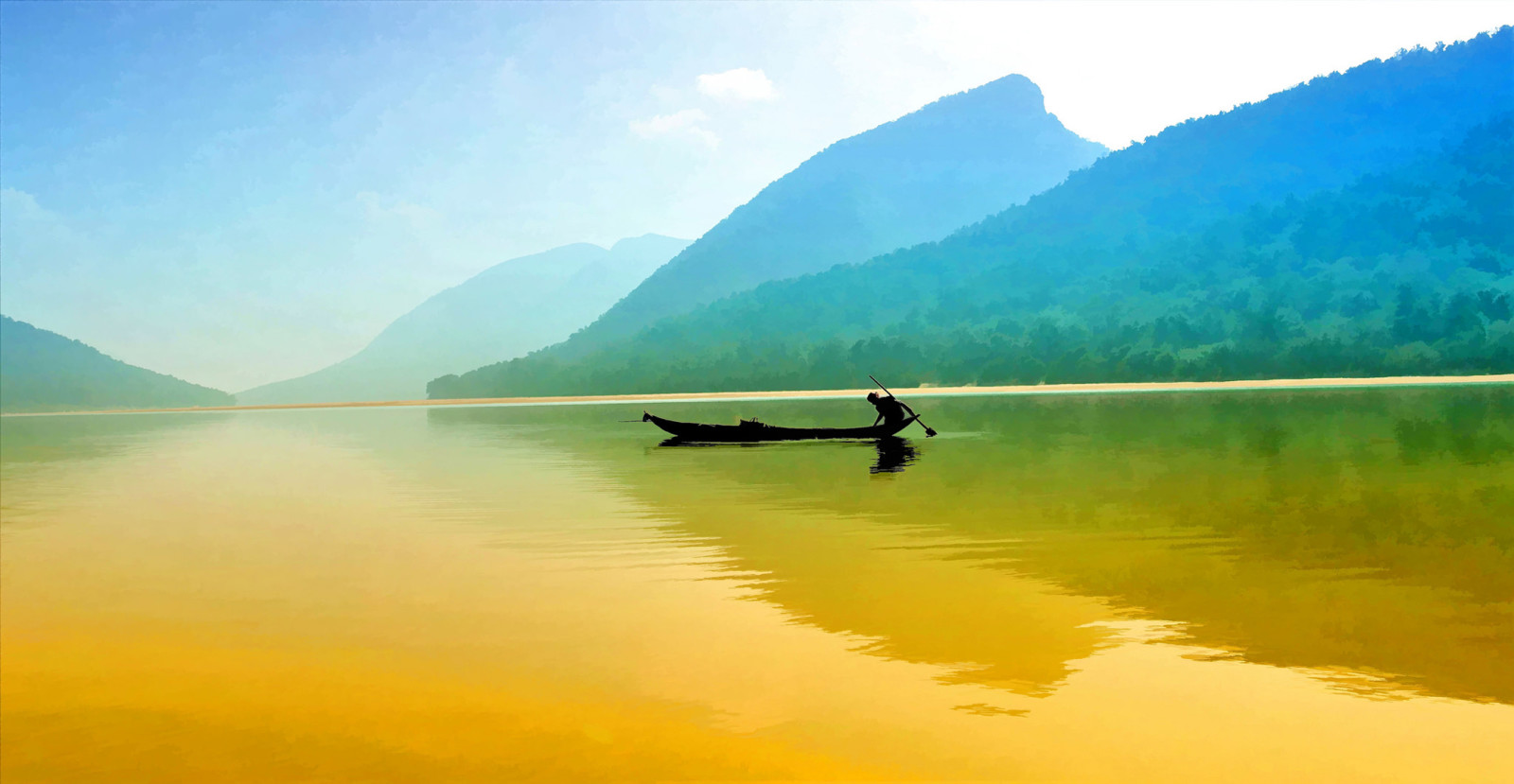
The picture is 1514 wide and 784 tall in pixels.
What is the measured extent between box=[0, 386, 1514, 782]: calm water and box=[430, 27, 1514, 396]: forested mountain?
368 ft

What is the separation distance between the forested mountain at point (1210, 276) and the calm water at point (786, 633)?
11231 cm

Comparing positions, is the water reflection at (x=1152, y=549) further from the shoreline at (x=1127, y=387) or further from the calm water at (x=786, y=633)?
the shoreline at (x=1127, y=387)

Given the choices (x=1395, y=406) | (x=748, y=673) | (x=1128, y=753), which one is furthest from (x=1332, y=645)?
(x=1395, y=406)

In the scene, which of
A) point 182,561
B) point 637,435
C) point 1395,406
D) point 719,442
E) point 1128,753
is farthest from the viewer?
point 1395,406

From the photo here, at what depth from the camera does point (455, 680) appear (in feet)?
32.9

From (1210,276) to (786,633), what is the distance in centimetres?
15244

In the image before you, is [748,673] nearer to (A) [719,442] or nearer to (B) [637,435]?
(A) [719,442]

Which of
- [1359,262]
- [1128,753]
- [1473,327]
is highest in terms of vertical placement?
[1359,262]

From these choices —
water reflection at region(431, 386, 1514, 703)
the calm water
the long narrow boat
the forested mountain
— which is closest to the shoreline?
the forested mountain

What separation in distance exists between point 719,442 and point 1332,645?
3950 centimetres

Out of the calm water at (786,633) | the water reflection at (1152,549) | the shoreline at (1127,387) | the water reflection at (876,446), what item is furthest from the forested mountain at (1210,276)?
the calm water at (786,633)

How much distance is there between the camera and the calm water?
803 cm

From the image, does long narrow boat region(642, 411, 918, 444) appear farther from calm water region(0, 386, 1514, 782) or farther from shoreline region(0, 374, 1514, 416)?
shoreline region(0, 374, 1514, 416)

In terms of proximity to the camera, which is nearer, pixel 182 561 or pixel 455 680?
pixel 455 680
